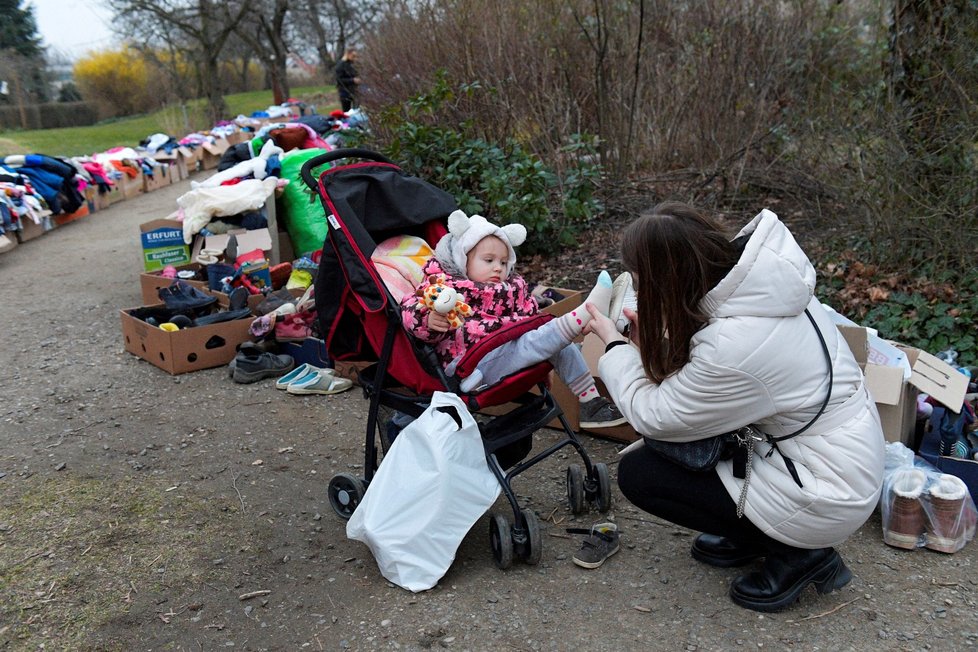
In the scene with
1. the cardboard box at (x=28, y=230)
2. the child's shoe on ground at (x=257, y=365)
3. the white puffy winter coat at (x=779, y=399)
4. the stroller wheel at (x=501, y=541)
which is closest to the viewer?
the white puffy winter coat at (x=779, y=399)

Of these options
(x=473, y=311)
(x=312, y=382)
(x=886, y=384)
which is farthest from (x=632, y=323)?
(x=312, y=382)

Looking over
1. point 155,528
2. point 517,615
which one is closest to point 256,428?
point 155,528

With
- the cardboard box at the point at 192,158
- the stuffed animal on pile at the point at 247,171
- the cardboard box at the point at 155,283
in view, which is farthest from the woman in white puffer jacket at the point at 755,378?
the cardboard box at the point at 192,158

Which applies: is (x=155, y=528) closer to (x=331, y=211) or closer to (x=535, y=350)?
(x=331, y=211)

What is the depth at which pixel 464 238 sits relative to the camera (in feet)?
11.3

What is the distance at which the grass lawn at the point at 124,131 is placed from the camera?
1901 cm

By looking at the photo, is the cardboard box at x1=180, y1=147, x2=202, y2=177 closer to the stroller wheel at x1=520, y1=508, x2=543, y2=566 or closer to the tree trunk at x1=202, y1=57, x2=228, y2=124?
the tree trunk at x1=202, y1=57, x2=228, y2=124

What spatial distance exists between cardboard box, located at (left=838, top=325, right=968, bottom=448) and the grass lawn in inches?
558

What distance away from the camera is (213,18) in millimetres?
23703

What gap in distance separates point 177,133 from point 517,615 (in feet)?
60.7

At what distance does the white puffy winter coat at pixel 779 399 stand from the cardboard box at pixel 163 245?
5.35 metres

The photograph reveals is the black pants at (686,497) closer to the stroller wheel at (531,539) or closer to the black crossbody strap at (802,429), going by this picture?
the black crossbody strap at (802,429)

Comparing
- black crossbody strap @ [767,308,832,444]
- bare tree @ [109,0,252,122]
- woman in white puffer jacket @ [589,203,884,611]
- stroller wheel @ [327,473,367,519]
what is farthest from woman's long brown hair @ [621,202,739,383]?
bare tree @ [109,0,252,122]

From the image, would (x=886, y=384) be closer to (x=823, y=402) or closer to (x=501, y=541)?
(x=823, y=402)
